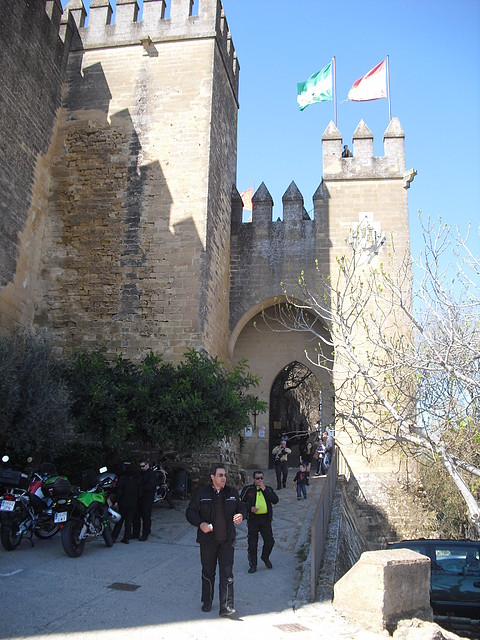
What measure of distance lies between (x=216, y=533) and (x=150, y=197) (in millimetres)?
8847

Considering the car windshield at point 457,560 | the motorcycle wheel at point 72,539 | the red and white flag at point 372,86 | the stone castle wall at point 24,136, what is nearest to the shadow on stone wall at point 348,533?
the car windshield at point 457,560

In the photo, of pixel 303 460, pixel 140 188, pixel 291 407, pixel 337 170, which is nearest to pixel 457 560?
pixel 303 460

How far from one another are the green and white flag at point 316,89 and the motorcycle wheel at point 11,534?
1216cm

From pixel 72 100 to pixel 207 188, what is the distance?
4.08m

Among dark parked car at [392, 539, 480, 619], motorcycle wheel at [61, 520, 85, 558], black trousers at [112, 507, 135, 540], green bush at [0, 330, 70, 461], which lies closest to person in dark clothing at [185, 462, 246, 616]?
motorcycle wheel at [61, 520, 85, 558]

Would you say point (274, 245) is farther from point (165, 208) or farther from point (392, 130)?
point (392, 130)

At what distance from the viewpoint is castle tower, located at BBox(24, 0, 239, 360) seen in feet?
38.4

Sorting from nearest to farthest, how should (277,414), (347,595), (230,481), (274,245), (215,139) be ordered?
(347,595)
(230,481)
(215,139)
(274,245)
(277,414)

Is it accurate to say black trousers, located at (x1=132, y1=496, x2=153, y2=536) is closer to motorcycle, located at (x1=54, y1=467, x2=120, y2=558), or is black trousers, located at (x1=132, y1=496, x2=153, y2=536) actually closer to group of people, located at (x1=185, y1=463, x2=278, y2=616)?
motorcycle, located at (x1=54, y1=467, x2=120, y2=558)

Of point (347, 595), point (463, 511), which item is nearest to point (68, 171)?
point (347, 595)

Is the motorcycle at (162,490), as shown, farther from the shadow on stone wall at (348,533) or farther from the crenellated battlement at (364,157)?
the crenellated battlement at (364,157)

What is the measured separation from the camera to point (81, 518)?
6598 millimetres

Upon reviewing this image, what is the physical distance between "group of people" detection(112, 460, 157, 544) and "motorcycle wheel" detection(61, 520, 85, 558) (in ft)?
2.59

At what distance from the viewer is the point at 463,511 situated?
43.9 ft
